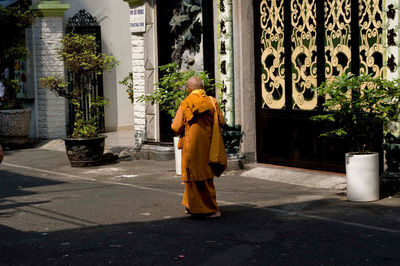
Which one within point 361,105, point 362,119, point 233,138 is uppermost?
point 361,105

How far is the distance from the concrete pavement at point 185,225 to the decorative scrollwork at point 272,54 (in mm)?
1238

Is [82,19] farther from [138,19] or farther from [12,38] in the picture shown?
[138,19]

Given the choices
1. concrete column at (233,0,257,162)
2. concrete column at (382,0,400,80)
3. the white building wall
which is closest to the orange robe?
concrete column at (382,0,400,80)

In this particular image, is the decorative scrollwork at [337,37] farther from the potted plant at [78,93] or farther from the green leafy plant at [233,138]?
the potted plant at [78,93]

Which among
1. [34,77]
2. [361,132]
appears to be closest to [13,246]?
[361,132]

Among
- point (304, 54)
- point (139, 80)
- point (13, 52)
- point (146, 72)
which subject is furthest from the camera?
point (13, 52)

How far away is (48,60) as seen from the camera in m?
18.9

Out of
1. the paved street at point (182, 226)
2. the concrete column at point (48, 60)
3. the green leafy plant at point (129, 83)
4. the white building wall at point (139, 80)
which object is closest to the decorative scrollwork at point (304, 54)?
the paved street at point (182, 226)

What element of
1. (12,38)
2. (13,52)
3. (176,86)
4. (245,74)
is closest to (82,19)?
(12,38)

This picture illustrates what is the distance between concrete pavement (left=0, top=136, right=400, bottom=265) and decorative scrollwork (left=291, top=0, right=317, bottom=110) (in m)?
1.21

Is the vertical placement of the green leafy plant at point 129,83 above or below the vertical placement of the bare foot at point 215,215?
above

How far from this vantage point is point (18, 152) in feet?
56.7

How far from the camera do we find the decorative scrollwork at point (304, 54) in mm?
11148

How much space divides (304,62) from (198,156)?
374 centimetres
